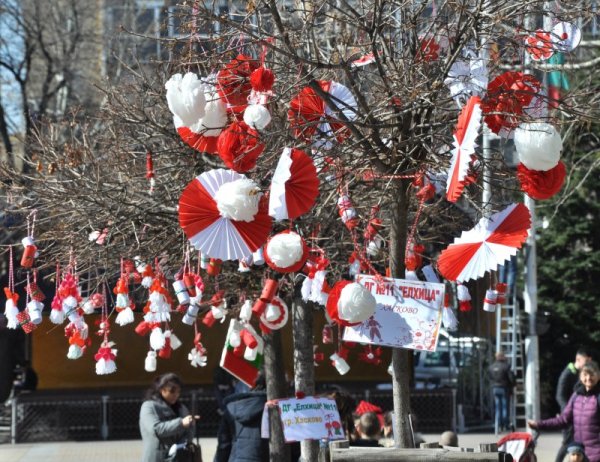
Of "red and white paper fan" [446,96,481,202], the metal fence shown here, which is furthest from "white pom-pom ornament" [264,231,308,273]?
the metal fence

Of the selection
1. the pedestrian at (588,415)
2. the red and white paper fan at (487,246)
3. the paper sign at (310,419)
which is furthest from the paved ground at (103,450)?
the red and white paper fan at (487,246)

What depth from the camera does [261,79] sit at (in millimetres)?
6684

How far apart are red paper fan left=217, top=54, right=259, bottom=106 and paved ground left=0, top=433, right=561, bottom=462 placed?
383 inches

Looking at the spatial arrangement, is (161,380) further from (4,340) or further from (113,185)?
(4,340)

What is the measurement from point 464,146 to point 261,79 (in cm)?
144

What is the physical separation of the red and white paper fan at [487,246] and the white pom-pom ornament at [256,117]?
1.37 meters

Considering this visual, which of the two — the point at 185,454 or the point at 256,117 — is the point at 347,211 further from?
the point at 185,454

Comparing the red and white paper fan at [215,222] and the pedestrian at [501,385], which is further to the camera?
the pedestrian at [501,385]

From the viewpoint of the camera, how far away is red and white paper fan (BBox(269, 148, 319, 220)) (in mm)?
6441

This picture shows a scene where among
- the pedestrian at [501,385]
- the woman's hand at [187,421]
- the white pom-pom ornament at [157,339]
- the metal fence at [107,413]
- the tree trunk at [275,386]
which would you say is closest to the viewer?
the woman's hand at [187,421]

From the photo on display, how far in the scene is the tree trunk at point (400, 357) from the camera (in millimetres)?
6832

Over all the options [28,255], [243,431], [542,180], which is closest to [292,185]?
[542,180]

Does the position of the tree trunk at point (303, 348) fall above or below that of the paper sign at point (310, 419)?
above

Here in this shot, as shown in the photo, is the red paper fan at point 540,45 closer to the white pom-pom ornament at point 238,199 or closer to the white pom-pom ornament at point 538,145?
the white pom-pom ornament at point 538,145
